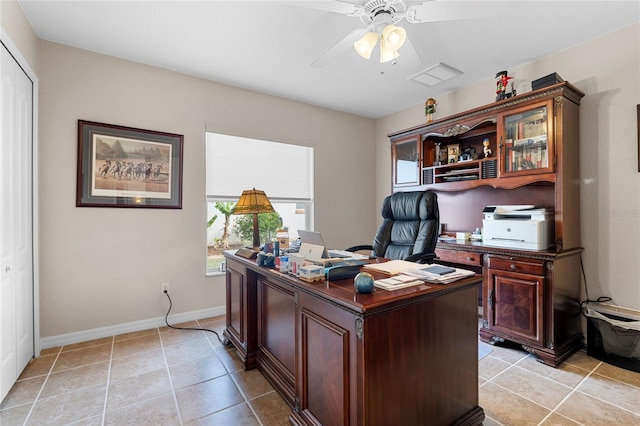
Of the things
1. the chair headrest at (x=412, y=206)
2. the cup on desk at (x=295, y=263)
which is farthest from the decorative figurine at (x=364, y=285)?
the chair headrest at (x=412, y=206)

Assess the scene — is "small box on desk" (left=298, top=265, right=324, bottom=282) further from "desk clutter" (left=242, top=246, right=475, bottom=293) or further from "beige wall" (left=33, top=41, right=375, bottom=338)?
"beige wall" (left=33, top=41, right=375, bottom=338)

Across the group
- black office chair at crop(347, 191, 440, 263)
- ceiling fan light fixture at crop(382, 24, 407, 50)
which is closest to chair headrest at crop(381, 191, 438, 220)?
black office chair at crop(347, 191, 440, 263)

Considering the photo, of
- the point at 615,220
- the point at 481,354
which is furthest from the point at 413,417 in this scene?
the point at 615,220

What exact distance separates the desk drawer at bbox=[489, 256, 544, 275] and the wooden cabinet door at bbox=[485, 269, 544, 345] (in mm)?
33

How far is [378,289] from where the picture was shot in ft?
4.26

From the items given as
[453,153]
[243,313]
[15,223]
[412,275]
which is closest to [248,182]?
[243,313]

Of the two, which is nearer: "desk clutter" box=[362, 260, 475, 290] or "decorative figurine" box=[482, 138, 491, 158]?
"desk clutter" box=[362, 260, 475, 290]

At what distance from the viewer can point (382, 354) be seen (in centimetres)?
116

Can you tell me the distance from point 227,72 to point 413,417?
321 centimetres

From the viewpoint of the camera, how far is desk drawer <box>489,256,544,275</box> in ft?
7.48

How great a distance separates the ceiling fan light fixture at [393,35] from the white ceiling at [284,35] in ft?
0.82

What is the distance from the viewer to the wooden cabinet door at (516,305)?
2.28 meters

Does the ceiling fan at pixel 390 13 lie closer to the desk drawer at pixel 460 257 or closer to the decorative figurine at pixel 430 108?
the decorative figurine at pixel 430 108

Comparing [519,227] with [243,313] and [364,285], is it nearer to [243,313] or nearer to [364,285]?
[364,285]
